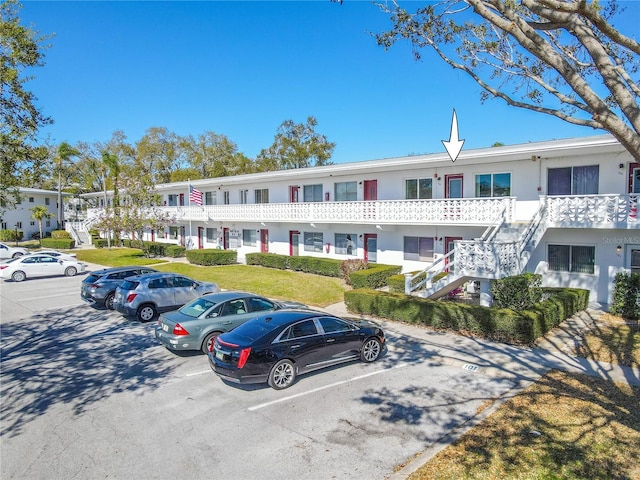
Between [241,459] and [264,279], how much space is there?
652 inches

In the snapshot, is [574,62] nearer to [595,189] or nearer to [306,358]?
[595,189]

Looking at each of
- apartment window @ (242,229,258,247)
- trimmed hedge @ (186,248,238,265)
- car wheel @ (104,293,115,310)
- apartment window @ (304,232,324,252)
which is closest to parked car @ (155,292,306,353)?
car wheel @ (104,293,115,310)

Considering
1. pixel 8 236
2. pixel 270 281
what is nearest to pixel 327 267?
pixel 270 281

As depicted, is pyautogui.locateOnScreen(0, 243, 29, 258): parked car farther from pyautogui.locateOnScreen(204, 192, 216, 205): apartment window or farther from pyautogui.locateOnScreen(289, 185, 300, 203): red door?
pyautogui.locateOnScreen(289, 185, 300, 203): red door

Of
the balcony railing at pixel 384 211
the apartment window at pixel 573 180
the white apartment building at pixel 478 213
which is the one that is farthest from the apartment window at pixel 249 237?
the apartment window at pixel 573 180

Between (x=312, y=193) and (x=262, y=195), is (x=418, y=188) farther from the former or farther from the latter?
(x=262, y=195)

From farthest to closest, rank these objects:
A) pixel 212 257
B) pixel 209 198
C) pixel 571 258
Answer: pixel 209 198
pixel 212 257
pixel 571 258

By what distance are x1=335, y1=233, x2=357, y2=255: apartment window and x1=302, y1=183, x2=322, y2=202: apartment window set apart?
291 centimetres

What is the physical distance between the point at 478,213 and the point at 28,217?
59.2 meters

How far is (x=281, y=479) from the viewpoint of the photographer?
227 inches

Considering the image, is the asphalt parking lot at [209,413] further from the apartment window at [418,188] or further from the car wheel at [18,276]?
the car wheel at [18,276]

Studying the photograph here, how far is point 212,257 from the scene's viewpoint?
2903 centimetres

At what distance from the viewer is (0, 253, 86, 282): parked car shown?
952 inches

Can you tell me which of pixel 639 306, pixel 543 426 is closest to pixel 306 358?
pixel 543 426
